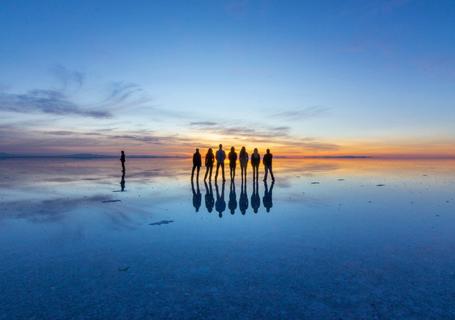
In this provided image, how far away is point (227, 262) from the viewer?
6926 mm

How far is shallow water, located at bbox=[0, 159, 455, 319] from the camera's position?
4.96 meters

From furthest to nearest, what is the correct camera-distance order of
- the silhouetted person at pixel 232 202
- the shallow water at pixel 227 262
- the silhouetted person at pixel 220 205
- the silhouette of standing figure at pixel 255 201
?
the silhouette of standing figure at pixel 255 201 → the silhouetted person at pixel 232 202 → the silhouetted person at pixel 220 205 → the shallow water at pixel 227 262

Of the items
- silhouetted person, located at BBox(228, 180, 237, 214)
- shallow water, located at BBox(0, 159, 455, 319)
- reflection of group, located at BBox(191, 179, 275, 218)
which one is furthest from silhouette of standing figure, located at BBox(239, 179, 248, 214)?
shallow water, located at BBox(0, 159, 455, 319)

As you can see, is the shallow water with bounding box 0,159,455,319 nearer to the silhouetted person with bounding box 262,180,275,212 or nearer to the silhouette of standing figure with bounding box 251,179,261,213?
the silhouette of standing figure with bounding box 251,179,261,213

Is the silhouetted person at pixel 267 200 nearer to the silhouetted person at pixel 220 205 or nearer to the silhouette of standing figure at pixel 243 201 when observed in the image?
the silhouette of standing figure at pixel 243 201

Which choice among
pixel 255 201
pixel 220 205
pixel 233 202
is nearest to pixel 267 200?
pixel 255 201

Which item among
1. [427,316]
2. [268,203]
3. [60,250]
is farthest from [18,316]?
[268,203]

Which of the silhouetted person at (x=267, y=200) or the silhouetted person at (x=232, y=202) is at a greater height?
the silhouetted person at (x=232, y=202)

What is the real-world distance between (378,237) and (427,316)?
174 inches

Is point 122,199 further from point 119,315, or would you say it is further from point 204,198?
point 119,315

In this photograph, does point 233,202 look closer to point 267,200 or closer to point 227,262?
point 267,200

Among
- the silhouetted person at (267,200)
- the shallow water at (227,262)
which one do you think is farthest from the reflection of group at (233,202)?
the shallow water at (227,262)

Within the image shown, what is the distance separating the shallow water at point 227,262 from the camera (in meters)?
4.96

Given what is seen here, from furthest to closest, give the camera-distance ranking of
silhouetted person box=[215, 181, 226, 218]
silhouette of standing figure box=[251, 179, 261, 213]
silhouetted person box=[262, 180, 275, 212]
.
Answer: silhouetted person box=[262, 180, 275, 212] < silhouette of standing figure box=[251, 179, 261, 213] < silhouetted person box=[215, 181, 226, 218]
